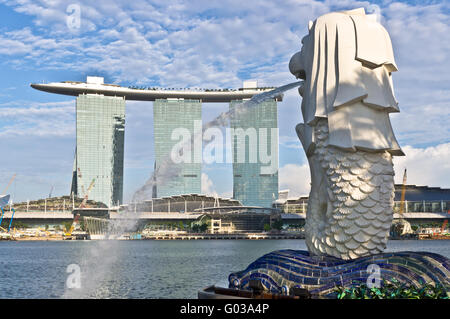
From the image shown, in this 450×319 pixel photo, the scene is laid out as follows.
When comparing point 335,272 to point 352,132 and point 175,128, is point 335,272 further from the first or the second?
point 175,128

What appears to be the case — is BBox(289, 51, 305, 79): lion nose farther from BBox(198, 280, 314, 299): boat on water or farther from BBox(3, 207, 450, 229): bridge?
BBox(3, 207, 450, 229): bridge

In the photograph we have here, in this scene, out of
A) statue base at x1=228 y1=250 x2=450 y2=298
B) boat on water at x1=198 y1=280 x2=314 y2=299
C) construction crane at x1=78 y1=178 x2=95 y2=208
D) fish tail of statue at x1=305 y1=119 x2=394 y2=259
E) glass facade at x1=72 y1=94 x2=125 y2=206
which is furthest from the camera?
glass facade at x1=72 y1=94 x2=125 y2=206

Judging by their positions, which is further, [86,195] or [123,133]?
[123,133]

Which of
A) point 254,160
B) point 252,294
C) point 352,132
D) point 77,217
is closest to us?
point 252,294

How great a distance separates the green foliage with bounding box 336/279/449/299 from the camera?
1072cm

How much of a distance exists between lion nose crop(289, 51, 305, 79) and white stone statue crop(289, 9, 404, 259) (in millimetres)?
885

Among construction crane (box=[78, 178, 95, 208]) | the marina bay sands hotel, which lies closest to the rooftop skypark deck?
the marina bay sands hotel

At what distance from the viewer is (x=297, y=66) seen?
1548cm

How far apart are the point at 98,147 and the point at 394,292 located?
111840 mm

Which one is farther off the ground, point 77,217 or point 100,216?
point 100,216

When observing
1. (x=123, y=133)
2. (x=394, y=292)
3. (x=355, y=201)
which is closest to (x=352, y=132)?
(x=355, y=201)

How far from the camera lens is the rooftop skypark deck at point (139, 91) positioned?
382 feet
